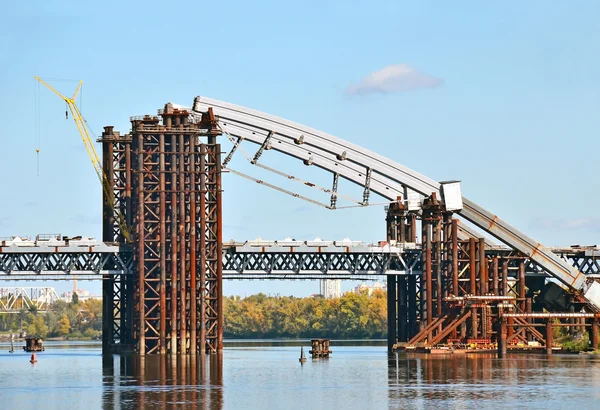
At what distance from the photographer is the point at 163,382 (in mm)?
128250

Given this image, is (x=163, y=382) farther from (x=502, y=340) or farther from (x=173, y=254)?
(x=502, y=340)

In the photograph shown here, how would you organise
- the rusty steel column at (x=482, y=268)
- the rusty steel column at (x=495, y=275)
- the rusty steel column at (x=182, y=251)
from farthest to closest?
the rusty steel column at (x=495, y=275) < the rusty steel column at (x=482, y=268) < the rusty steel column at (x=182, y=251)

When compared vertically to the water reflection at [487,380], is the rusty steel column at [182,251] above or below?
above

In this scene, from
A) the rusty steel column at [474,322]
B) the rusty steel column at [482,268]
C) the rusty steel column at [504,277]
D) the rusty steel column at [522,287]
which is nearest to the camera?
the rusty steel column at [474,322]

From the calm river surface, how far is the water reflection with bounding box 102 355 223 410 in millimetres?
91

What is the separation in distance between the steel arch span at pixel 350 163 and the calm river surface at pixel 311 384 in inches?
971

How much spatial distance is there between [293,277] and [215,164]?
2367 centimetres

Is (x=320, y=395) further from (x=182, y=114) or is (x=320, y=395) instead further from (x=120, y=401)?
(x=182, y=114)

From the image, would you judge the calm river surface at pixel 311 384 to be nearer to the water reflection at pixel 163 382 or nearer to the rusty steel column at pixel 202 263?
the water reflection at pixel 163 382

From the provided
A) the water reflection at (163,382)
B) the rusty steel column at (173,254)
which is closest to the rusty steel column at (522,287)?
the water reflection at (163,382)

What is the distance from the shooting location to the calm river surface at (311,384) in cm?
10762

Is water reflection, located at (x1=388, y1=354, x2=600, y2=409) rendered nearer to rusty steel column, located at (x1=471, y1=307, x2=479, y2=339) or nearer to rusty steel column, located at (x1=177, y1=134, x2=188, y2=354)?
rusty steel column, located at (x1=471, y1=307, x2=479, y2=339)

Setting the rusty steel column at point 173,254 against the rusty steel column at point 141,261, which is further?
the rusty steel column at point 141,261

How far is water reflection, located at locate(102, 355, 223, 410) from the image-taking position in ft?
353
